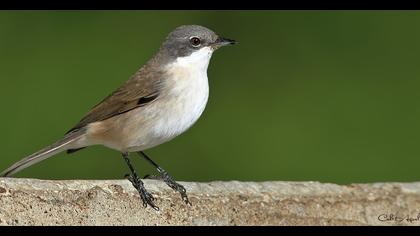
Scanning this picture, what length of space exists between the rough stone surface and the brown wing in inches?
23.1

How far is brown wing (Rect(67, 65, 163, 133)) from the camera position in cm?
582

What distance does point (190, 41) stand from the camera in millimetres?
5984

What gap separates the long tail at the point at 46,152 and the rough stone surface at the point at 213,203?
610 mm

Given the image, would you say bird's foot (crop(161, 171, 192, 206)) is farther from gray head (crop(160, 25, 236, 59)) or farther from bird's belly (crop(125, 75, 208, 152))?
gray head (crop(160, 25, 236, 59))

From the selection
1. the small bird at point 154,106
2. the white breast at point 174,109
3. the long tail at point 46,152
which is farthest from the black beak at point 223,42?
the long tail at point 46,152

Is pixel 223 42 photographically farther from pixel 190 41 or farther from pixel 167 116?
pixel 167 116

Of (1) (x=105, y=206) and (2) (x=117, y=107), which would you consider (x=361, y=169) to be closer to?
(2) (x=117, y=107)

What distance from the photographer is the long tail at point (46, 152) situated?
17.9ft

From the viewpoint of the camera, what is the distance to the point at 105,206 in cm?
484

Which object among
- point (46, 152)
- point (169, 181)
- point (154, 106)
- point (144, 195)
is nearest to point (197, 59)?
point (154, 106)

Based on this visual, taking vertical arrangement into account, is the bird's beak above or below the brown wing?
above

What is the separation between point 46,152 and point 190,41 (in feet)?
3.26

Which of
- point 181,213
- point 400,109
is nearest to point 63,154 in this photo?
point 181,213

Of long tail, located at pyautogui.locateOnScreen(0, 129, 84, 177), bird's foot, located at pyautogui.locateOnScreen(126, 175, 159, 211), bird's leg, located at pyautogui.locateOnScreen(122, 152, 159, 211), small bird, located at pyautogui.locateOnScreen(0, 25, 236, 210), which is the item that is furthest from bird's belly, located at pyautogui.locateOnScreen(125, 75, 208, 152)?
bird's foot, located at pyautogui.locateOnScreen(126, 175, 159, 211)
